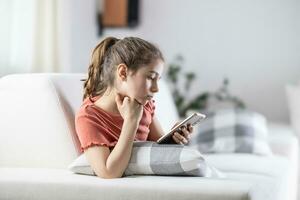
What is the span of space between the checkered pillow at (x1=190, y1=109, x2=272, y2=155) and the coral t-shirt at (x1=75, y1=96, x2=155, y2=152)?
1.24 meters

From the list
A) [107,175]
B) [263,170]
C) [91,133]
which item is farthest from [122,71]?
[263,170]

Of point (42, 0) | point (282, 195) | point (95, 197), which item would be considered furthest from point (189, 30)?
point (95, 197)

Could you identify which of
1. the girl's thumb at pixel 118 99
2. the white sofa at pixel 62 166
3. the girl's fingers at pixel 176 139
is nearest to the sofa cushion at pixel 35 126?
the white sofa at pixel 62 166

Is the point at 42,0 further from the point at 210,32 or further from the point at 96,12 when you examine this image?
the point at 210,32

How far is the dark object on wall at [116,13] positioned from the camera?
445cm

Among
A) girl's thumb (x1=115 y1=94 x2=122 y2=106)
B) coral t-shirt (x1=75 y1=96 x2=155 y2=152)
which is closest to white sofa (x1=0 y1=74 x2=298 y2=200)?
coral t-shirt (x1=75 y1=96 x2=155 y2=152)

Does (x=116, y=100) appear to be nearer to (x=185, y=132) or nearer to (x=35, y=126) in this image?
(x=185, y=132)

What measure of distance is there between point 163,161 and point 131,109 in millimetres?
171

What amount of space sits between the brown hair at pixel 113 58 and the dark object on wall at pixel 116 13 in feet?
7.81

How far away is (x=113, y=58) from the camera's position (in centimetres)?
202

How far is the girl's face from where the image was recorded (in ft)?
6.28

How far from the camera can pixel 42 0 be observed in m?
3.46

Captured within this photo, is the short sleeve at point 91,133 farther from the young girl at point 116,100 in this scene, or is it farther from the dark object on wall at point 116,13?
the dark object on wall at point 116,13

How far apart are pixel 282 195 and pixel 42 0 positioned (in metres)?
1.74
